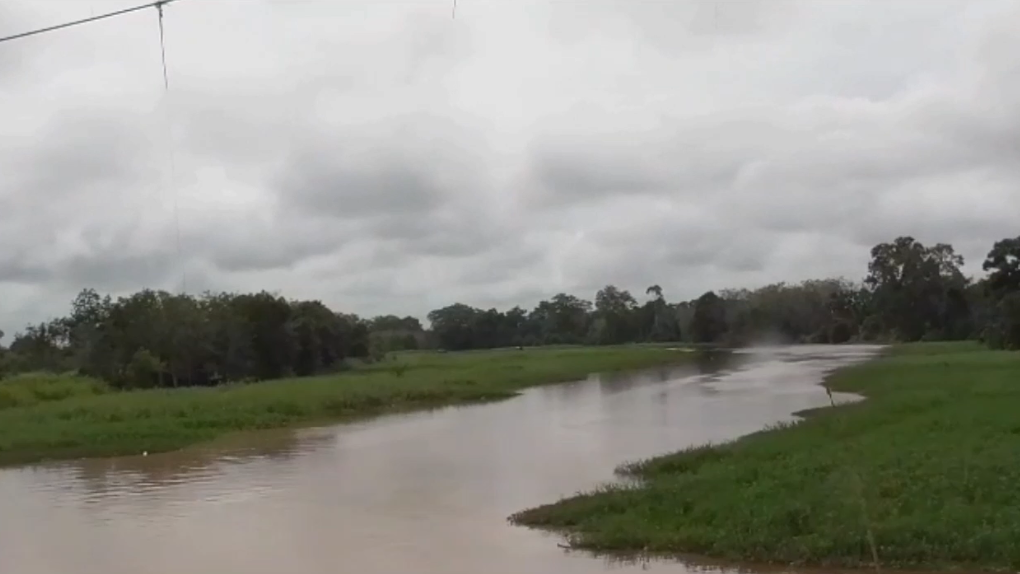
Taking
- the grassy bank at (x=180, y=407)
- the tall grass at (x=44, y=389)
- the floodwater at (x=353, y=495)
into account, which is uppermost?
the tall grass at (x=44, y=389)

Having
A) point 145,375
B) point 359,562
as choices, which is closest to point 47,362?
point 145,375

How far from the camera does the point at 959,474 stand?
14.2m

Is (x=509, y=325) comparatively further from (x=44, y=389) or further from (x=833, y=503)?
(x=833, y=503)

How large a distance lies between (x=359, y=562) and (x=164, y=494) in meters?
8.26

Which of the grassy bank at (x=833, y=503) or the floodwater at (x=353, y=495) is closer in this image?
the grassy bank at (x=833, y=503)

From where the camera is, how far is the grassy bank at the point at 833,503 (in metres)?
12.2

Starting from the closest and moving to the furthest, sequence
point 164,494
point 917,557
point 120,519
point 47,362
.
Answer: point 917,557
point 120,519
point 164,494
point 47,362

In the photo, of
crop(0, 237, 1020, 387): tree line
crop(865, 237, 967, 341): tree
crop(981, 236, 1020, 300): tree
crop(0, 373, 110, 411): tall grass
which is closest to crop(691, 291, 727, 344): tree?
crop(0, 237, 1020, 387): tree line

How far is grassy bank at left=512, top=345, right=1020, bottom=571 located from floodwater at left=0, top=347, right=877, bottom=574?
784 millimetres

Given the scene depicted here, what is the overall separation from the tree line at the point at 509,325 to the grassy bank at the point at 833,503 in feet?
138

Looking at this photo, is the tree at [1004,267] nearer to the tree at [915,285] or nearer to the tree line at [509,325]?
the tree line at [509,325]

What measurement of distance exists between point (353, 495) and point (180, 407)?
17848 mm

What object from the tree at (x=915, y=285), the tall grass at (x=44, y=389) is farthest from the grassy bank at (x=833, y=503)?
the tree at (x=915, y=285)

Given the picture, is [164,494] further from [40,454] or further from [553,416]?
[553,416]
